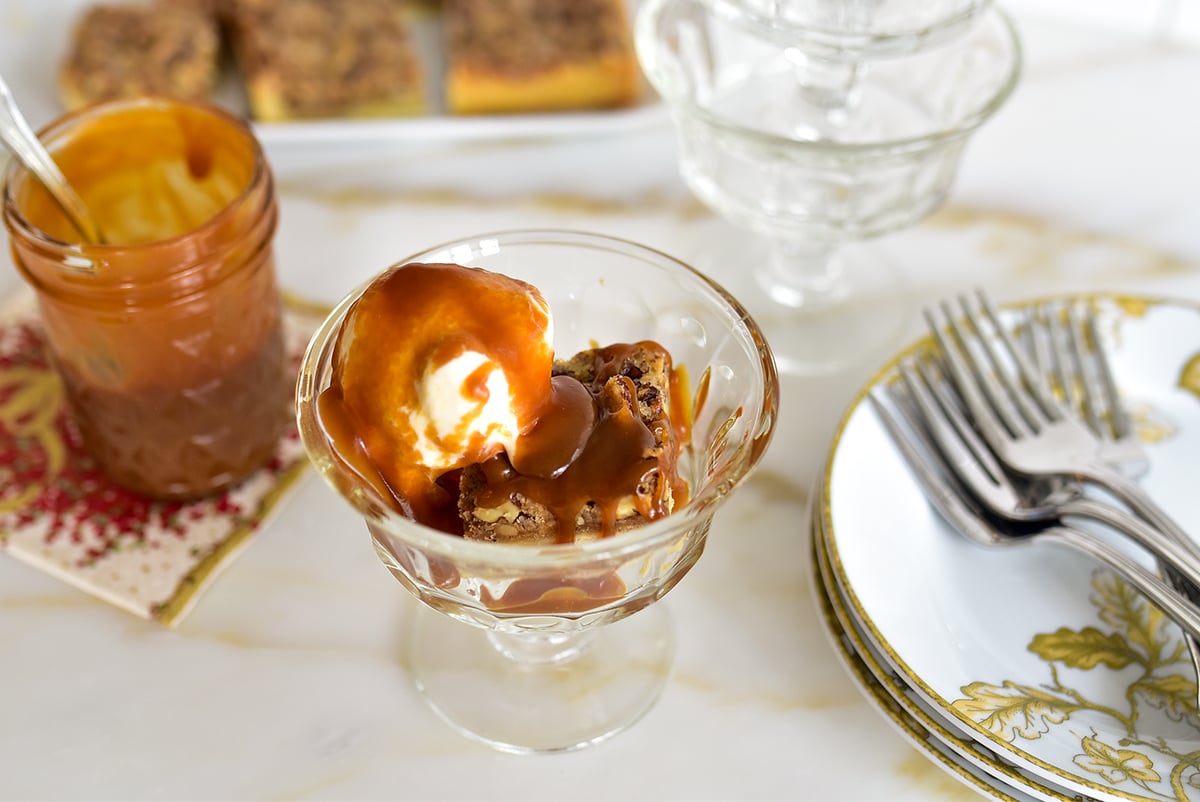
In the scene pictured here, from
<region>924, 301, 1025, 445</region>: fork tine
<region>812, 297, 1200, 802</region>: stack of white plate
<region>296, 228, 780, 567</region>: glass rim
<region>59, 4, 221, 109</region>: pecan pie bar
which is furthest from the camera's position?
<region>59, 4, 221, 109</region>: pecan pie bar

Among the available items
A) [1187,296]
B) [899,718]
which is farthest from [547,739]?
[1187,296]

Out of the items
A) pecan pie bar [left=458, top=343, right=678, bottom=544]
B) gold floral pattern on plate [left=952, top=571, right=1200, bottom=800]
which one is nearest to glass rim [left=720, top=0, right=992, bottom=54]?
pecan pie bar [left=458, top=343, right=678, bottom=544]

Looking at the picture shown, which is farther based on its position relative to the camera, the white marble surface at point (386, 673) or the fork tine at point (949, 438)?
the fork tine at point (949, 438)

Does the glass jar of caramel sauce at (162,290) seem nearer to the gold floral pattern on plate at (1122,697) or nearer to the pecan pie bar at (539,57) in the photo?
the pecan pie bar at (539,57)

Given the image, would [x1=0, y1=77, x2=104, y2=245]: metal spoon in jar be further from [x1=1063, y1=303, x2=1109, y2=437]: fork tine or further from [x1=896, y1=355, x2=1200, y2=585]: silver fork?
[x1=1063, y1=303, x2=1109, y2=437]: fork tine

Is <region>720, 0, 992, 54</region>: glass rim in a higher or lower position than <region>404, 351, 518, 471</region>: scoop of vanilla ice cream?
higher

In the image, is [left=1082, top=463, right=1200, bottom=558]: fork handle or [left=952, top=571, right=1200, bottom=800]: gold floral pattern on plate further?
[left=1082, top=463, right=1200, bottom=558]: fork handle

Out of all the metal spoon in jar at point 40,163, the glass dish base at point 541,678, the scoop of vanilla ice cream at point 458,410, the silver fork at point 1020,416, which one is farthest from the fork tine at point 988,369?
the metal spoon in jar at point 40,163
